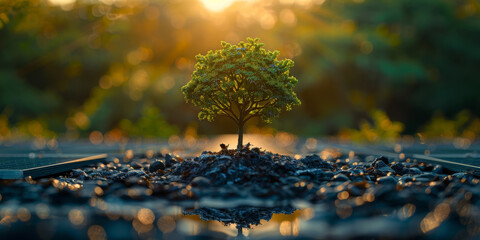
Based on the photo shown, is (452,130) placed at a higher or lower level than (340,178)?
higher

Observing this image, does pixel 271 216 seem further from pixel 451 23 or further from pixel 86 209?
pixel 451 23

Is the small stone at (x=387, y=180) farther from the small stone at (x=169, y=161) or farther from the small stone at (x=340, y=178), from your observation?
the small stone at (x=169, y=161)

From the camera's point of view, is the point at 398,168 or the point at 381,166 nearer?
the point at 398,168

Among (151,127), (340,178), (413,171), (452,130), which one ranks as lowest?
(340,178)

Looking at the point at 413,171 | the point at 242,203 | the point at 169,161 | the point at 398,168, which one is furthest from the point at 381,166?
the point at 169,161

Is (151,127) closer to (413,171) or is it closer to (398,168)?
(398,168)

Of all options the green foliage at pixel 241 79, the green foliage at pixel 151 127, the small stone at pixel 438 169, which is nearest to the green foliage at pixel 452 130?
the green foliage at pixel 151 127
